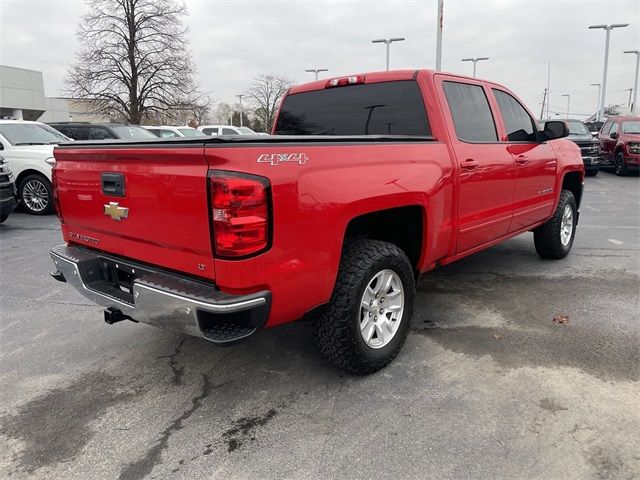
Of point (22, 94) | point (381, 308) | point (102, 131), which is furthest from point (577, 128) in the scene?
point (22, 94)

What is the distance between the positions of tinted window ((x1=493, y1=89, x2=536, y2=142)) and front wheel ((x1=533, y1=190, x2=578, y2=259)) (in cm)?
112

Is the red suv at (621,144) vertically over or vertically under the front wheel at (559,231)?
over

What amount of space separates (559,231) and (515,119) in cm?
161

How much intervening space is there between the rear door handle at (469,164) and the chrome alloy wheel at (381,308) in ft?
3.65

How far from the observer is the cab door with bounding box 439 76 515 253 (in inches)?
149

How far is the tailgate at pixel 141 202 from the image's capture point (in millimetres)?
2426

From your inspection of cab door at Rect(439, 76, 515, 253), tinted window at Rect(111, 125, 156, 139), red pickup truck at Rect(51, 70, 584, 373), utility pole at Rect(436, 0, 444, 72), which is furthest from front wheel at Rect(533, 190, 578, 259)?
utility pole at Rect(436, 0, 444, 72)

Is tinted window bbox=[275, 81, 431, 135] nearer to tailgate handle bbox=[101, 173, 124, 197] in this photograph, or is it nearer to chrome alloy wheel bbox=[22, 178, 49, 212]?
tailgate handle bbox=[101, 173, 124, 197]

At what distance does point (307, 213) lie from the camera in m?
2.53

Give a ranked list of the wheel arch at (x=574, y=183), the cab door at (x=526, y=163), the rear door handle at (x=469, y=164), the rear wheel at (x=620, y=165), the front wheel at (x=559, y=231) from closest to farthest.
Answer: the rear door handle at (x=469, y=164) → the cab door at (x=526, y=163) → the front wheel at (x=559, y=231) → the wheel arch at (x=574, y=183) → the rear wheel at (x=620, y=165)

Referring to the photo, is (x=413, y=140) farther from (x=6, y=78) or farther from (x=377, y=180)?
(x=6, y=78)

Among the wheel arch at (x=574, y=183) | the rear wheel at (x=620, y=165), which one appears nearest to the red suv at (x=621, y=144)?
the rear wheel at (x=620, y=165)

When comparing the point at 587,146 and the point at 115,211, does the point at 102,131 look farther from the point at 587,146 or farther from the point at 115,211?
the point at 587,146

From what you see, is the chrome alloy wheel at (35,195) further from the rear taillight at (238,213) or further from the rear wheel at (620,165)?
the rear wheel at (620,165)
